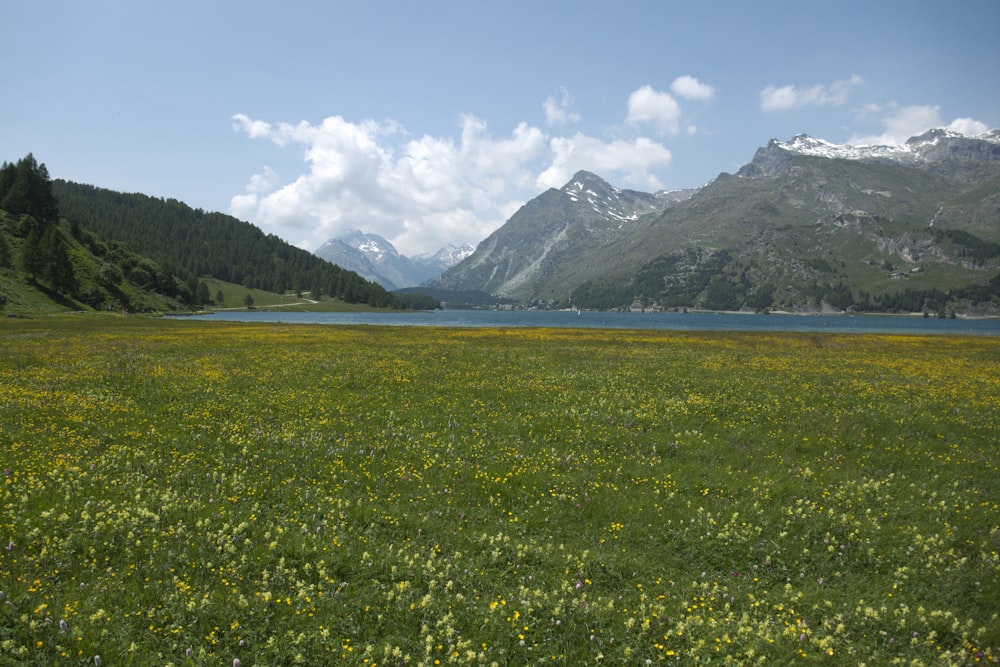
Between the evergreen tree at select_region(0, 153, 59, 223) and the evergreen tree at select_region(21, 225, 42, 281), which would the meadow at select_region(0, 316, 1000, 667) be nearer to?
the evergreen tree at select_region(21, 225, 42, 281)

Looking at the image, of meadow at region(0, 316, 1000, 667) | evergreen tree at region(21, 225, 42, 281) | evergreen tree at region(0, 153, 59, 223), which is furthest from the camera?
evergreen tree at region(0, 153, 59, 223)

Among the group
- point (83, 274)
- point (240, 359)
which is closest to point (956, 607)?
point (240, 359)

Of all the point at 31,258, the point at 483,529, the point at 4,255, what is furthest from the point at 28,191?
the point at 483,529

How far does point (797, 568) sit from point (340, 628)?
9.44m

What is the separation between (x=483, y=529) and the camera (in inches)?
436

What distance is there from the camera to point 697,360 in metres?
41.6

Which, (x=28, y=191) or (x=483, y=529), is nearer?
(x=483, y=529)

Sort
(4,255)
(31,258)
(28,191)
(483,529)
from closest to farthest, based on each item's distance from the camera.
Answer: (483,529), (31,258), (4,255), (28,191)

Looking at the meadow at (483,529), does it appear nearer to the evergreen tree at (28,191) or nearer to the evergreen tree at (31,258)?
the evergreen tree at (31,258)

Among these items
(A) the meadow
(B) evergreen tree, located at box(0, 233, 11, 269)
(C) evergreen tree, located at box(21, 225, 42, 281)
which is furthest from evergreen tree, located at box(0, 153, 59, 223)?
(A) the meadow

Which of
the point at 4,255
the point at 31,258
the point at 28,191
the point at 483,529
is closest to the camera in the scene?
the point at 483,529

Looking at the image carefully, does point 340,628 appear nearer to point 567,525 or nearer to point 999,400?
point 567,525

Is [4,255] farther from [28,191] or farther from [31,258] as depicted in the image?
[28,191]

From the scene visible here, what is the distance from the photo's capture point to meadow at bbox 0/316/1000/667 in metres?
7.46
